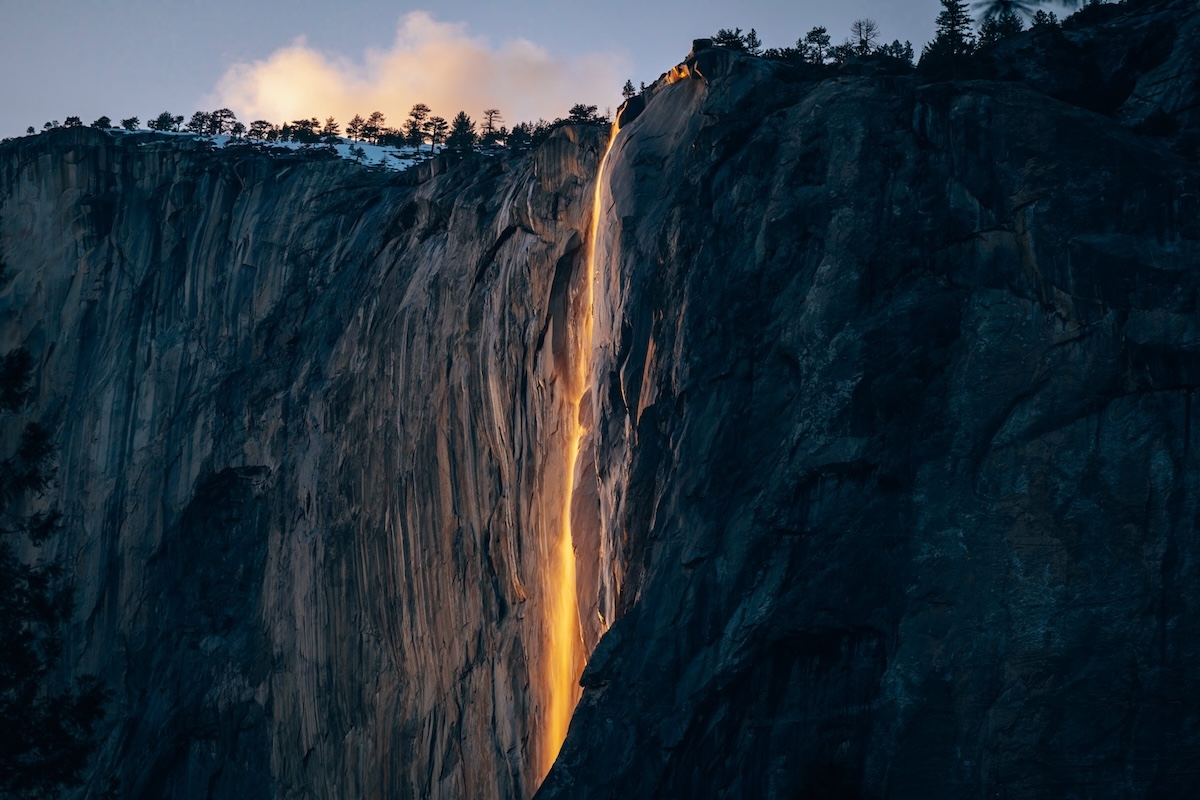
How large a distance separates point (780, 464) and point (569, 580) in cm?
880

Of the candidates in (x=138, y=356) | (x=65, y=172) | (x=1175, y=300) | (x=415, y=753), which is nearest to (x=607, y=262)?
(x=1175, y=300)

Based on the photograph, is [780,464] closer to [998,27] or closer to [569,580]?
[569,580]

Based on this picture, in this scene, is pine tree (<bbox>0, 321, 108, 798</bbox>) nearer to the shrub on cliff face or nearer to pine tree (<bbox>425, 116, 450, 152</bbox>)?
the shrub on cliff face

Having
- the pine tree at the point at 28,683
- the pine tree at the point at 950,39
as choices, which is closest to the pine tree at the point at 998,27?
the pine tree at the point at 950,39

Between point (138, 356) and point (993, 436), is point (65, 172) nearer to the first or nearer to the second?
point (138, 356)

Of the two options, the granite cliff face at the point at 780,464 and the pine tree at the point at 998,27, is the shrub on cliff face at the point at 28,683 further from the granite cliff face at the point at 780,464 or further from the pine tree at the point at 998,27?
the pine tree at the point at 998,27

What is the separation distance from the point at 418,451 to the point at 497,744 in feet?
32.4

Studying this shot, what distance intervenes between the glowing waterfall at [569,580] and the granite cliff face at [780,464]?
0.37m

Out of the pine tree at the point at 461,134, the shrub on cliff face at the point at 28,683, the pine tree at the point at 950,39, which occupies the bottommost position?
the shrub on cliff face at the point at 28,683

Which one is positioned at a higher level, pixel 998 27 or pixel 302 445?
pixel 998 27

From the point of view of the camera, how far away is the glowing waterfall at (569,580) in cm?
3238

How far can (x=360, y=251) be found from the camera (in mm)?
49062

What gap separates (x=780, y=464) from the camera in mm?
26266

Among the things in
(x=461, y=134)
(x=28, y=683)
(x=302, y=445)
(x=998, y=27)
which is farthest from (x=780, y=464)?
(x=461, y=134)
